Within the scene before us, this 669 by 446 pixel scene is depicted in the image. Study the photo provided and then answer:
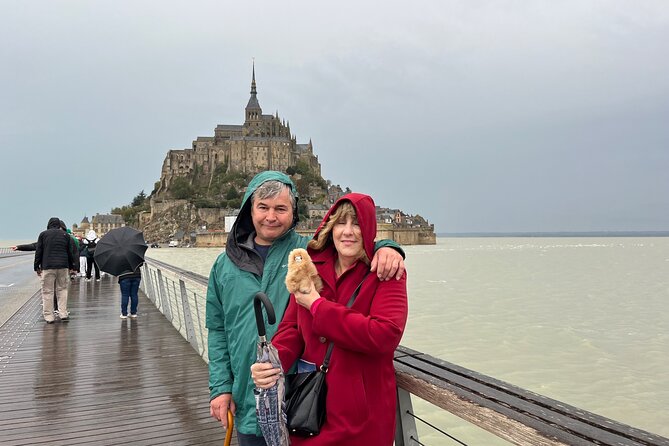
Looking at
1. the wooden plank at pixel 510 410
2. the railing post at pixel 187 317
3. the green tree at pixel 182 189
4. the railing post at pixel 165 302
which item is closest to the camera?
the wooden plank at pixel 510 410

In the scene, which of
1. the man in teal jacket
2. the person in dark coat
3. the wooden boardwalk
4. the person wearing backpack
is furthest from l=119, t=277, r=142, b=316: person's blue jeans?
the person wearing backpack

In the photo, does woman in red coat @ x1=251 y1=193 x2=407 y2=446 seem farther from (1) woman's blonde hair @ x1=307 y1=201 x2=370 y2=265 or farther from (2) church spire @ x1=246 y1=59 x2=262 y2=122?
(2) church spire @ x1=246 y1=59 x2=262 y2=122

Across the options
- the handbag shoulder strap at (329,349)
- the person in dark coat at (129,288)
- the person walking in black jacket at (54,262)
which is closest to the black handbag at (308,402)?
the handbag shoulder strap at (329,349)

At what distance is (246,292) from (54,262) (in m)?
6.00

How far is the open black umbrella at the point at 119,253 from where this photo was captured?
723cm

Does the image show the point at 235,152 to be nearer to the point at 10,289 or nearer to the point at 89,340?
the point at 10,289

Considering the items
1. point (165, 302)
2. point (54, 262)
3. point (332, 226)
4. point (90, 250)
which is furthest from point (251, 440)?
point (90, 250)

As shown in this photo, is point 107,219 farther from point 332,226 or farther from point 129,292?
point 332,226

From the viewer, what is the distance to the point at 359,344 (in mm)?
1426

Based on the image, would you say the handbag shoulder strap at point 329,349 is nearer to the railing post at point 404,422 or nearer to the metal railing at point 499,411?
the metal railing at point 499,411

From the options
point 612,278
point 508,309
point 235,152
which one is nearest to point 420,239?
point 235,152

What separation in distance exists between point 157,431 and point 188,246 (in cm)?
8365

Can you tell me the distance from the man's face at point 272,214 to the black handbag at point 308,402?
635 millimetres

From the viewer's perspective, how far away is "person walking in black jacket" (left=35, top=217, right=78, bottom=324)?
679cm
